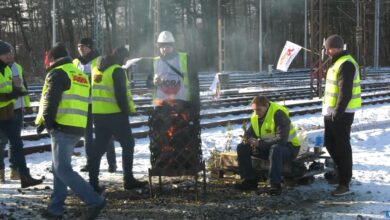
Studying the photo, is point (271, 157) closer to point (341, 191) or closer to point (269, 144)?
point (269, 144)

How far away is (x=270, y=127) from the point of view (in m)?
7.01

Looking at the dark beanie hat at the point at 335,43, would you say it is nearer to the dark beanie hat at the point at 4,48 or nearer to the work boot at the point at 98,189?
the work boot at the point at 98,189

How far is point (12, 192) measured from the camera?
7.02 meters

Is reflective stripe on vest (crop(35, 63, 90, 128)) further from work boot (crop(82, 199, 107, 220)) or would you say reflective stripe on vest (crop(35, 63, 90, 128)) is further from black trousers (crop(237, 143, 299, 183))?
black trousers (crop(237, 143, 299, 183))

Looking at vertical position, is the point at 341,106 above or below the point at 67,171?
above

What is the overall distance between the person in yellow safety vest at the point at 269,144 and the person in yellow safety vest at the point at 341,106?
52 centimetres

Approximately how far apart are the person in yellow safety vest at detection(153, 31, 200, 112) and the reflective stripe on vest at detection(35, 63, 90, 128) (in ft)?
3.80

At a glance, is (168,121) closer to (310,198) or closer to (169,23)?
(310,198)

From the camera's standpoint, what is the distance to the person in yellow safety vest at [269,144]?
6.70 m

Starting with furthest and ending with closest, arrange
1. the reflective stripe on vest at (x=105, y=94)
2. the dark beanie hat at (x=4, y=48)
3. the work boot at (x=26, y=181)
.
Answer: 1. the work boot at (x=26, y=181)
2. the dark beanie hat at (x=4, y=48)
3. the reflective stripe on vest at (x=105, y=94)

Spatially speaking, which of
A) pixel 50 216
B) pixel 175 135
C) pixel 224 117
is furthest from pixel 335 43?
pixel 224 117

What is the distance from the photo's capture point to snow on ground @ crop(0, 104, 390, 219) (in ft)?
20.3

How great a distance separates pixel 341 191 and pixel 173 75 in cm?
260

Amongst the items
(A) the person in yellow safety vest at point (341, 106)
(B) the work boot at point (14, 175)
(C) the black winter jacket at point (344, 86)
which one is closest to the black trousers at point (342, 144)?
(A) the person in yellow safety vest at point (341, 106)
